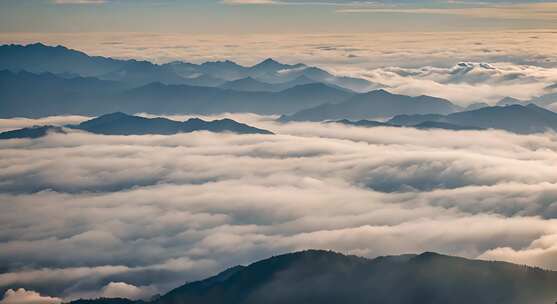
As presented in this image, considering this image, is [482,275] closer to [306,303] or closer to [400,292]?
[400,292]

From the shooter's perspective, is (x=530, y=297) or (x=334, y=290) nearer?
(x=530, y=297)

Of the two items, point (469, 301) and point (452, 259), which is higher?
point (452, 259)

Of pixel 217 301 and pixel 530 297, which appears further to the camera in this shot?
pixel 217 301

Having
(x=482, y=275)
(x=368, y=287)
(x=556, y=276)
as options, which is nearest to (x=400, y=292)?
(x=368, y=287)

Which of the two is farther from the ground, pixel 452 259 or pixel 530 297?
pixel 452 259

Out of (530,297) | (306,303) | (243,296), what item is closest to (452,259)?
(530,297)

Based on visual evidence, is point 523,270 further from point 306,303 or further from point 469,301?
point 306,303

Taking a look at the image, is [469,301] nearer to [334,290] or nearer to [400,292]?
[400,292]
